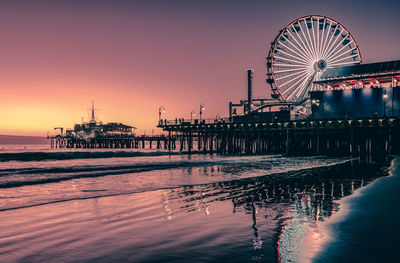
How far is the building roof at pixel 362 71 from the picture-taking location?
54.8 m

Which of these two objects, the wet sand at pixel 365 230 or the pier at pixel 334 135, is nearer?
the wet sand at pixel 365 230

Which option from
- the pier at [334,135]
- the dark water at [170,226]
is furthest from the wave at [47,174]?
the pier at [334,135]

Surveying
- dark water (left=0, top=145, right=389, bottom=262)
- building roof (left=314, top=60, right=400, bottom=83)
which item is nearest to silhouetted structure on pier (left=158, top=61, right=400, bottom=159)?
building roof (left=314, top=60, right=400, bottom=83)

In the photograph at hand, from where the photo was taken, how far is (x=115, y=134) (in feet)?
437

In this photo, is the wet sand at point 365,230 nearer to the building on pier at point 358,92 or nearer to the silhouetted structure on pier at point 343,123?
the silhouetted structure on pier at point 343,123

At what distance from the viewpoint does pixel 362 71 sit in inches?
2302

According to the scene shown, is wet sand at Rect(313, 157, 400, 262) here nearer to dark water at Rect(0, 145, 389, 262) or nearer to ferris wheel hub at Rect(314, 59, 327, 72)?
dark water at Rect(0, 145, 389, 262)

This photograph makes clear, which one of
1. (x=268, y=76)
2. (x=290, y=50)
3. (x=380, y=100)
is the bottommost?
(x=380, y=100)

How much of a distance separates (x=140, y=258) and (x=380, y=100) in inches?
2177

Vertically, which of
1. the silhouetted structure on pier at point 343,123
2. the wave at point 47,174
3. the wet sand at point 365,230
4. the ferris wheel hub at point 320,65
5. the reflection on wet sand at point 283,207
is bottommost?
the wave at point 47,174

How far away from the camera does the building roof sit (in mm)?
54819

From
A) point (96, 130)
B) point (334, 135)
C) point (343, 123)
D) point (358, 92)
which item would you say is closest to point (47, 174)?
point (343, 123)

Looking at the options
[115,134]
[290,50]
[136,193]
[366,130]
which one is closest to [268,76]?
[290,50]

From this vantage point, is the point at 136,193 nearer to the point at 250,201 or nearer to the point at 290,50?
the point at 250,201
